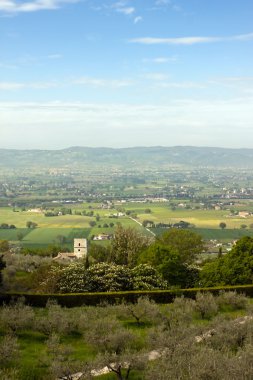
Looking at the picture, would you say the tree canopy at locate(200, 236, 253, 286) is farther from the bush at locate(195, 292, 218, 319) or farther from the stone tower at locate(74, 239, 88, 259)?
the stone tower at locate(74, 239, 88, 259)

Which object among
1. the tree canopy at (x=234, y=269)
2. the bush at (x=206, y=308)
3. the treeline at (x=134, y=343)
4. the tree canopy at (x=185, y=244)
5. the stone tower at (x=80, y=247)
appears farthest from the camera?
the stone tower at (x=80, y=247)

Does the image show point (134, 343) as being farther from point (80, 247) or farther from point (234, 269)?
point (80, 247)

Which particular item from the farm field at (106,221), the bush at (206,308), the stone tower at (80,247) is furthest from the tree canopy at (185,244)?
the farm field at (106,221)

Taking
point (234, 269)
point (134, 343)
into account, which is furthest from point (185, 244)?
point (134, 343)

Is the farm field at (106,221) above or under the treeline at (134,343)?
under

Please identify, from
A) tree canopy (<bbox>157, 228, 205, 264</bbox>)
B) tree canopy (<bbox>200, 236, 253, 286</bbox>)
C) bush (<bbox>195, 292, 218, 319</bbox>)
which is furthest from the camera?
tree canopy (<bbox>157, 228, 205, 264</bbox>)

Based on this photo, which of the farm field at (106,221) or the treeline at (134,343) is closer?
the treeline at (134,343)

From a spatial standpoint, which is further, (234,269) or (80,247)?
(80,247)

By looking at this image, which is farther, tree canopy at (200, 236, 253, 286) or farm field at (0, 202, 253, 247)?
farm field at (0, 202, 253, 247)

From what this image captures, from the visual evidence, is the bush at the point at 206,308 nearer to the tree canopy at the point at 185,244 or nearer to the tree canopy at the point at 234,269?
the tree canopy at the point at 234,269

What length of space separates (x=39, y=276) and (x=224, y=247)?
54255 mm

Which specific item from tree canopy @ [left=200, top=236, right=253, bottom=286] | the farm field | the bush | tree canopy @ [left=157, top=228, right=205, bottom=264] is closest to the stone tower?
tree canopy @ [left=157, top=228, right=205, bottom=264]

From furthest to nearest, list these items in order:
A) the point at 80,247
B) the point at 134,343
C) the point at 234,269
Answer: the point at 80,247, the point at 234,269, the point at 134,343

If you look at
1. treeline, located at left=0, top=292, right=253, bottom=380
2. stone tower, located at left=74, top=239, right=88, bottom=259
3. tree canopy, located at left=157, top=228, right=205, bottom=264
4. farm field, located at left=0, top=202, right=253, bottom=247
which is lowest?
farm field, located at left=0, top=202, right=253, bottom=247
